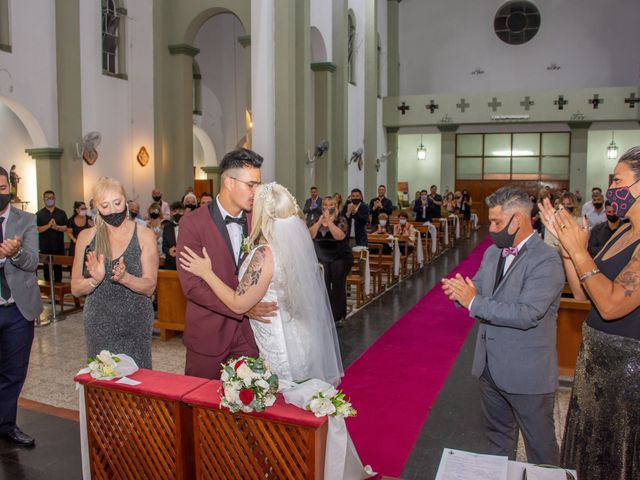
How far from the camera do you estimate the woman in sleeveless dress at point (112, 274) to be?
3.79 m

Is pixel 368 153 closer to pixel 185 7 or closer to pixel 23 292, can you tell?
pixel 185 7

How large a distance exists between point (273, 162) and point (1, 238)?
927 cm

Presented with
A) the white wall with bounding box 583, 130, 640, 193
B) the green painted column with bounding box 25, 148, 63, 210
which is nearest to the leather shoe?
the green painted column with bounding box 25, 148, 63, 210

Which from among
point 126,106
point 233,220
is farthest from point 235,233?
point 126,106

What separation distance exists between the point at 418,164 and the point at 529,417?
24.5 meters

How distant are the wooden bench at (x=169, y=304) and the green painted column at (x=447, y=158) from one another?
1817 cm

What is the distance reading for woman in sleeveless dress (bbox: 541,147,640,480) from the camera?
2.55 meters

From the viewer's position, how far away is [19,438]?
14.0 feet

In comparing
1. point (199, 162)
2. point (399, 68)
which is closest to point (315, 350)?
point (199, 162)

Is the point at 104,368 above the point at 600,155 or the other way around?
the other way around

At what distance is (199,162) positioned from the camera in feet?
68.4

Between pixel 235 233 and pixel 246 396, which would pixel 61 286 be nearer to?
pixel 235 233

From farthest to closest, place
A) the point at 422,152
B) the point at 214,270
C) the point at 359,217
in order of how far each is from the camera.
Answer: the point at 422,152 → the point at 359,217 → the point at 214,270

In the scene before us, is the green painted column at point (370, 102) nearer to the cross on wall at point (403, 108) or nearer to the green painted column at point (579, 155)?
the cross on wall at point (403, 108)
